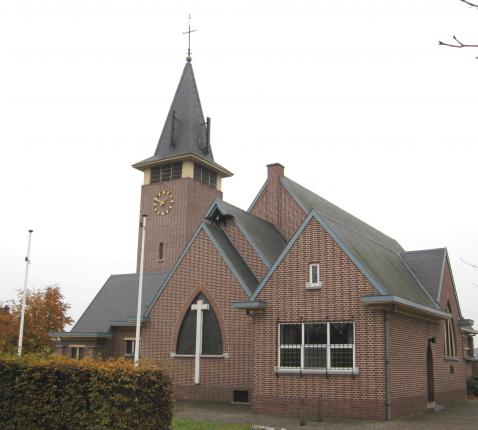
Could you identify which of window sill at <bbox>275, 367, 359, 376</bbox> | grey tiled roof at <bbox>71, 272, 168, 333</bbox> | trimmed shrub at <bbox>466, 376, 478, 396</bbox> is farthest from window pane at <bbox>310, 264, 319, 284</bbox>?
trimmed shrub at <bbox>466, 376, 478, 396</bbox>

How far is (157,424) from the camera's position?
12.9 m

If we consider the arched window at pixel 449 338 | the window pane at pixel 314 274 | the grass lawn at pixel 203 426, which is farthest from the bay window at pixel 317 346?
the arched window at pixel 449 338

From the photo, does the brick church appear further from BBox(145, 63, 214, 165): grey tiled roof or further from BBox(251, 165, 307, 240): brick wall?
BBox(145, 63, 214, 165): grey tiled roof

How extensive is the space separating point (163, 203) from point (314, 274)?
77.8 feet

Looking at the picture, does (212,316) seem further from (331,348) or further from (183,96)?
(183,96)

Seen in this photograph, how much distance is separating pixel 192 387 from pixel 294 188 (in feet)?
38.1

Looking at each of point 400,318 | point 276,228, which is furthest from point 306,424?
point 276,228

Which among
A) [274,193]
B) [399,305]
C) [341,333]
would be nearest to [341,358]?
[341,333]

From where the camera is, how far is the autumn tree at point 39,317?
42.9m

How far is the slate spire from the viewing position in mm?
44406

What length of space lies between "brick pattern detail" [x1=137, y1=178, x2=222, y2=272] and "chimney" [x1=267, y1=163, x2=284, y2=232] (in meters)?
11.6

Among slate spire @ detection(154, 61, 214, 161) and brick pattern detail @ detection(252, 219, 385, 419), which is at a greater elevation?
slate spire @ detection(154, 61, 214, 161)

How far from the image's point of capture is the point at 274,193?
101ft

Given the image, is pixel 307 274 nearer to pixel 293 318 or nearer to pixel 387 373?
pixel 293 318
